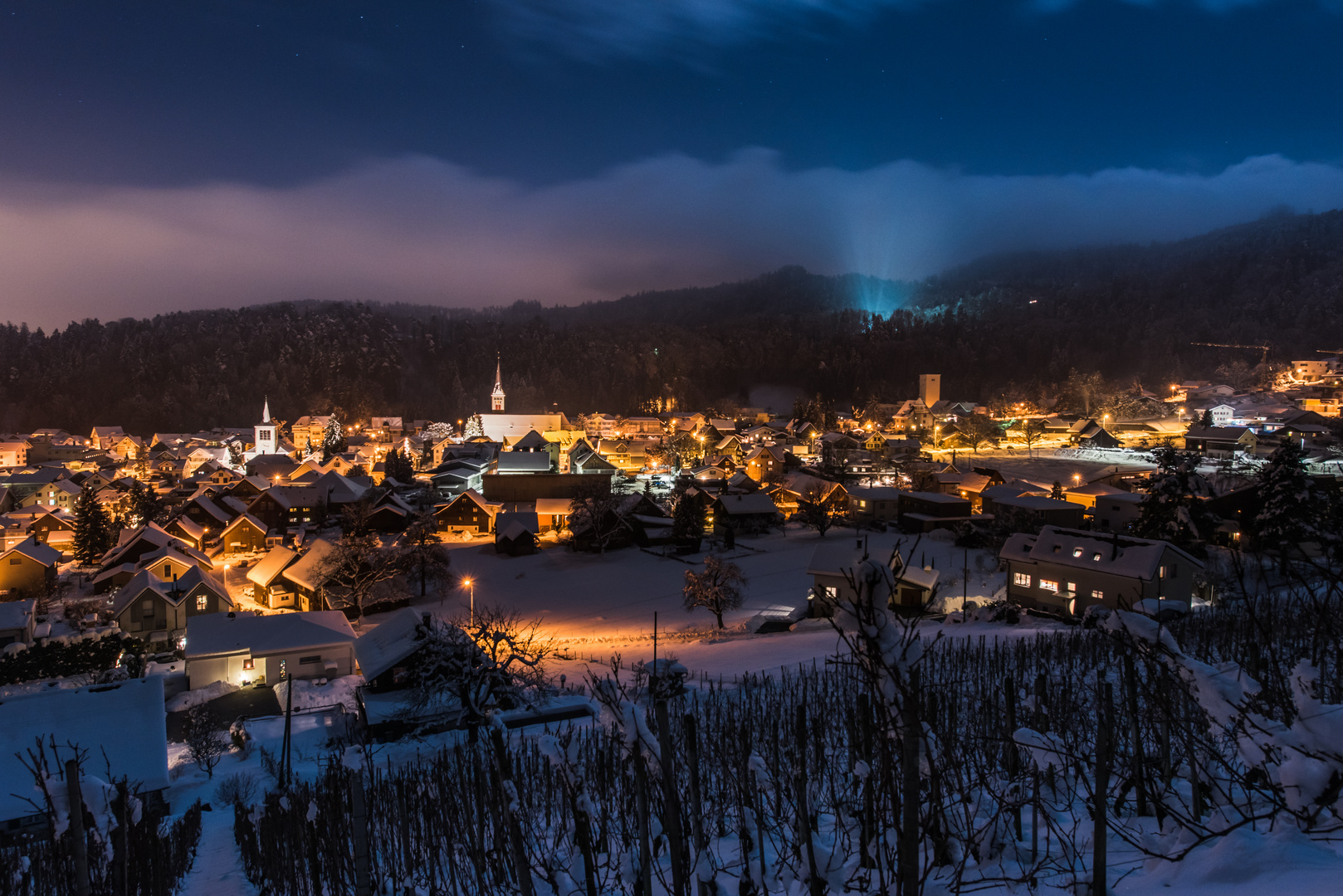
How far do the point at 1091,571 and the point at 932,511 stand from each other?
10.9m

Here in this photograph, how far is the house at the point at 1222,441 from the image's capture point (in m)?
36.0

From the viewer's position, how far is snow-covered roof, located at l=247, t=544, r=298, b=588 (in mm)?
18109

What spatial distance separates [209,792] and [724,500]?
19.4 m

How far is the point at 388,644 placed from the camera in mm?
11594

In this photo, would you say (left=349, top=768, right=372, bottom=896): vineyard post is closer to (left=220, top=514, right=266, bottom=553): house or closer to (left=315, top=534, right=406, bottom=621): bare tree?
(left=315, top=534, right=406, bottom=621): bare tree

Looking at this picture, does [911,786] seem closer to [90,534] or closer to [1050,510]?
[1050,510]

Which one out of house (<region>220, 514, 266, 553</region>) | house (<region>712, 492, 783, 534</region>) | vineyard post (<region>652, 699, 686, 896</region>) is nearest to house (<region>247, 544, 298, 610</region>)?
house (<region>220, 514, 266, 553</region>)

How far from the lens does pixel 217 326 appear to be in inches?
3597

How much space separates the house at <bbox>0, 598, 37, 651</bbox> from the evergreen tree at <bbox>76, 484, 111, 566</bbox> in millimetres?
8041

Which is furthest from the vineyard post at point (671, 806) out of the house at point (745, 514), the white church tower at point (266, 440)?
the white church tower at point (266, 440)

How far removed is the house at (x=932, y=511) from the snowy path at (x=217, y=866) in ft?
70.8

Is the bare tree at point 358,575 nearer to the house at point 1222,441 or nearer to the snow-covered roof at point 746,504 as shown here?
the snow-covered roof at point 746,504

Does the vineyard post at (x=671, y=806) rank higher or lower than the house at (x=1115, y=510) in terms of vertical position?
higher

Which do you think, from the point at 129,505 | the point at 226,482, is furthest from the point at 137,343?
the point at 129,505
